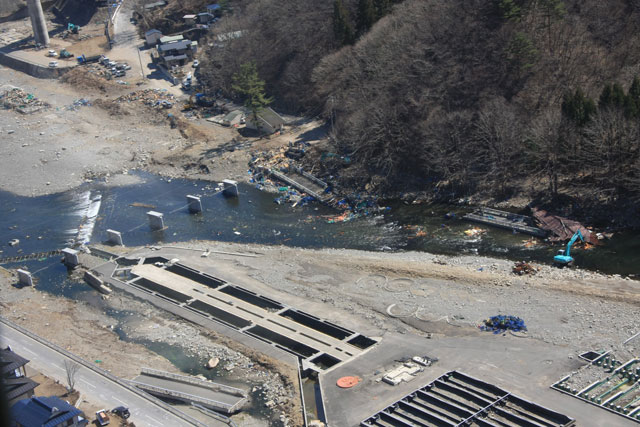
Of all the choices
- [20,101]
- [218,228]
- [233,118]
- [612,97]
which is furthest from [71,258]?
[20,101]

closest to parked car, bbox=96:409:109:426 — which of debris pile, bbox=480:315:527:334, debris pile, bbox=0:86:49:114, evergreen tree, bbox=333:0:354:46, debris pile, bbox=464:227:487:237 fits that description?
debris pile, bbox=480:315:527:334

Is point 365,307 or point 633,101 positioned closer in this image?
point 365,307

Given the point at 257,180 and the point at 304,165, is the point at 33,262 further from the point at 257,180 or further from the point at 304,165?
the point at 304,165

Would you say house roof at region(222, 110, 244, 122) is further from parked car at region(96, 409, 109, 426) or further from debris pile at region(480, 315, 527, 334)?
parked car at region(96, 409, 109, 426)

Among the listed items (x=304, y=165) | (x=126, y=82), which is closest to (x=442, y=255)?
(x=304, y=165)

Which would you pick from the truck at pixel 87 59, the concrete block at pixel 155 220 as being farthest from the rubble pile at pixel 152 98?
the concrete block at pixel 155 220

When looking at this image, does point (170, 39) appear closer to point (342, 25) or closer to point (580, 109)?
point (342, 25)

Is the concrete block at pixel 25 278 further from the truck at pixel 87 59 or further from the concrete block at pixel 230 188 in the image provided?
the truck at pixel 87 59
